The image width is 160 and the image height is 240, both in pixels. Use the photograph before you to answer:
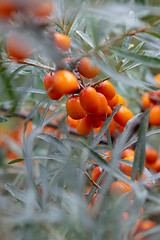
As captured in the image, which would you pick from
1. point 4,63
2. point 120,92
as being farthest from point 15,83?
point 120,92

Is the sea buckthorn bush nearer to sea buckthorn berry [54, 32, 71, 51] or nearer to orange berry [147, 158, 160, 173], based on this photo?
sea buckthorn berry [54, 32, 71, 51]

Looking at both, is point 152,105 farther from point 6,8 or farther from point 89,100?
point 6,8

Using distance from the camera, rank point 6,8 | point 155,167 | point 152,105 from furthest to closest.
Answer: point 155,167 < point 152,105 < point 6,8

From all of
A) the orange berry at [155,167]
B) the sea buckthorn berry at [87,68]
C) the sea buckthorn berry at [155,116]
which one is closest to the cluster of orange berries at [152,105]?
the sea buckthorn berry at [155,116]

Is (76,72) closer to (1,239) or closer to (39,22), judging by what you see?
(39,22)

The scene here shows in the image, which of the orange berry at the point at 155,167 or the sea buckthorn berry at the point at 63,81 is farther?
the orange berry at the point at 155,167

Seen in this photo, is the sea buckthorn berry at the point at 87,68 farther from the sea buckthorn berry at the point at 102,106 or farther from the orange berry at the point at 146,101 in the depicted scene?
the orange berry at the point at 146,101

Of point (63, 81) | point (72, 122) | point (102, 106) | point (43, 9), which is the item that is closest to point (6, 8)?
point (43, 9)
